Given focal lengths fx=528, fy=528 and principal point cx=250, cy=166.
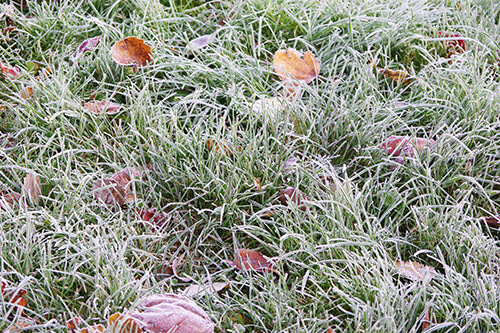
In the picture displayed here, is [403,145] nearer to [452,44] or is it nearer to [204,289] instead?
[452,44]

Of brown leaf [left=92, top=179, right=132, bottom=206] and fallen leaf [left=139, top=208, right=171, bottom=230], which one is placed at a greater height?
brown leaf [left=92, top=179, right=132, bottom=206]

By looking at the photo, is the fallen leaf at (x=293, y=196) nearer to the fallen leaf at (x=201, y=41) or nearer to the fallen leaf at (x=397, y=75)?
the fallen leaf at (x=397, y=75)

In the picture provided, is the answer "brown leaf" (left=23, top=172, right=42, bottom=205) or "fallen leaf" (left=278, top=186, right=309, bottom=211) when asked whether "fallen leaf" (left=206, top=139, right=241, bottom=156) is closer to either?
"fallen leaf" (left=278, top=186, right=309, bottom=211)

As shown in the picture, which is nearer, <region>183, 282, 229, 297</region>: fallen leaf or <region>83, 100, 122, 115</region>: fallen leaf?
<region>183, 282, 229, 297</region>: fallen leaf

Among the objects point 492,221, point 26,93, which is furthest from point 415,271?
point 26,93

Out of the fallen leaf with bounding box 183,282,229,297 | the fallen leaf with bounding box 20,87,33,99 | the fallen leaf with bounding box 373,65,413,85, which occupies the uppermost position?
the fallen leaf with bounding box 373,65,413,85

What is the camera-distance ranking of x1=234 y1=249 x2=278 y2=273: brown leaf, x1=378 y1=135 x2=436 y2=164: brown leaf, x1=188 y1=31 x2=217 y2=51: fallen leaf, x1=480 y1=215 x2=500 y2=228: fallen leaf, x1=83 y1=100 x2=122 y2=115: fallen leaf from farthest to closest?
x1=188 y1=31 x2=217 y2=51: fallen leaf, x1=83 y1=100 x2=122 y2=115: fallen leaf, x1=378 y1=135 x2=436 y2=164: brown leaf, x1=480 y1=215 x2=500 y2=228: fallen leaf, x1=234 y1=249 x2=278 y2=273: brown leaf

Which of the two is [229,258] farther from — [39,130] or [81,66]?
[81,66]

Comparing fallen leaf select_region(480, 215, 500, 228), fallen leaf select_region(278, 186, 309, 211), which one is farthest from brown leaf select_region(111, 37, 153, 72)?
fallen leaf select_region(480, 215, 500, 228)
